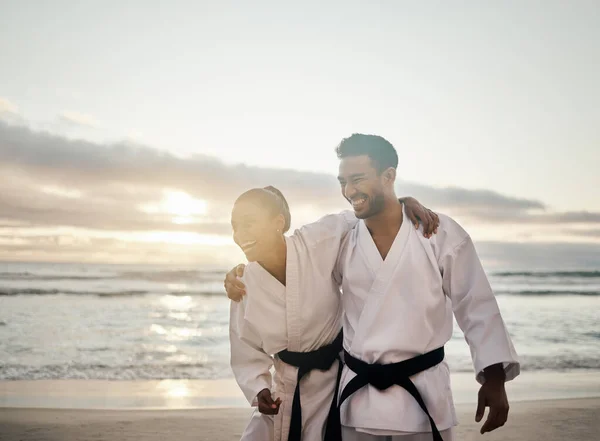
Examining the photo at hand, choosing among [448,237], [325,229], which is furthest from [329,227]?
[448,237]

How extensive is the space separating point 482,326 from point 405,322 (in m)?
0.31

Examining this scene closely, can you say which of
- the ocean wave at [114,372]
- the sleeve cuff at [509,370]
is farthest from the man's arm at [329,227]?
the ocean wave at [114,372]

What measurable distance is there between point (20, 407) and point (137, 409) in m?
1.13

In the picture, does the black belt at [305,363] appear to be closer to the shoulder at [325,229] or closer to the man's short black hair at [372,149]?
the shoulder at [325,229]

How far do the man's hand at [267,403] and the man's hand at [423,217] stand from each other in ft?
3.08

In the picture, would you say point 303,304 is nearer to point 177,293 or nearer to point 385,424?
point 385,424

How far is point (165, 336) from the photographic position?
37.1ft

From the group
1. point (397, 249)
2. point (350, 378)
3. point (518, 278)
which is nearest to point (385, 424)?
point (350, 378)

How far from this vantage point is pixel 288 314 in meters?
2.57

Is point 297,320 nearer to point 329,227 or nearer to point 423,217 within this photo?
point 329,227

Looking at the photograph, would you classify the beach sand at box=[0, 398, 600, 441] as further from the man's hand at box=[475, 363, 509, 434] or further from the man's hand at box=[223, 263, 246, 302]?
the man's hand at box=[475, 363, 509, 434]

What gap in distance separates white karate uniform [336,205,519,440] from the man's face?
13 centimetres

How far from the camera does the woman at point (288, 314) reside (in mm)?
2562

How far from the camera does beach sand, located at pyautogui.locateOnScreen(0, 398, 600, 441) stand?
4.91 meters
